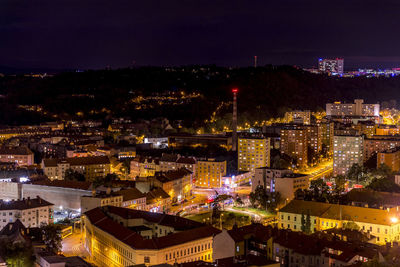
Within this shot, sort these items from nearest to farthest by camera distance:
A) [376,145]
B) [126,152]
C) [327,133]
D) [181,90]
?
[376,145]
[126,152]
[327,133]
[181,90]

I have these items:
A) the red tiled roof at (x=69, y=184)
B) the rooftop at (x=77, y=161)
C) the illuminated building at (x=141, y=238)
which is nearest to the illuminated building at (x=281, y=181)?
the illuminated building at (x=141, y=238)

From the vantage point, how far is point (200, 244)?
11.7 meters

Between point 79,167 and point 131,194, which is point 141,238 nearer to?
point 131,194

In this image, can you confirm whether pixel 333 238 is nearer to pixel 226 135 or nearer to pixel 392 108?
pixel 226 135

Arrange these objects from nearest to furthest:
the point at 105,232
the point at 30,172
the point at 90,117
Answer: the point at 105,232 < the point at 30,172 < the point at 90,117

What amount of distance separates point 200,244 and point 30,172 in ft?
37.2

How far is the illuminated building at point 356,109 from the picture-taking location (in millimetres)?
41688

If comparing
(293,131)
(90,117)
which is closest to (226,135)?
(293,131)

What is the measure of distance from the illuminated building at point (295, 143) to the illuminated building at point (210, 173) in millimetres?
5978

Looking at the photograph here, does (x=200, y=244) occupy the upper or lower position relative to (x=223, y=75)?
lower

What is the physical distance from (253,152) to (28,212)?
37.9 feet

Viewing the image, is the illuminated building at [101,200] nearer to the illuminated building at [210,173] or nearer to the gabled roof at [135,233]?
the gabled roof at [135,233]

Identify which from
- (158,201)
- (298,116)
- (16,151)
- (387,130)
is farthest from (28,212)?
(298,116)

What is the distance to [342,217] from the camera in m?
13.8
